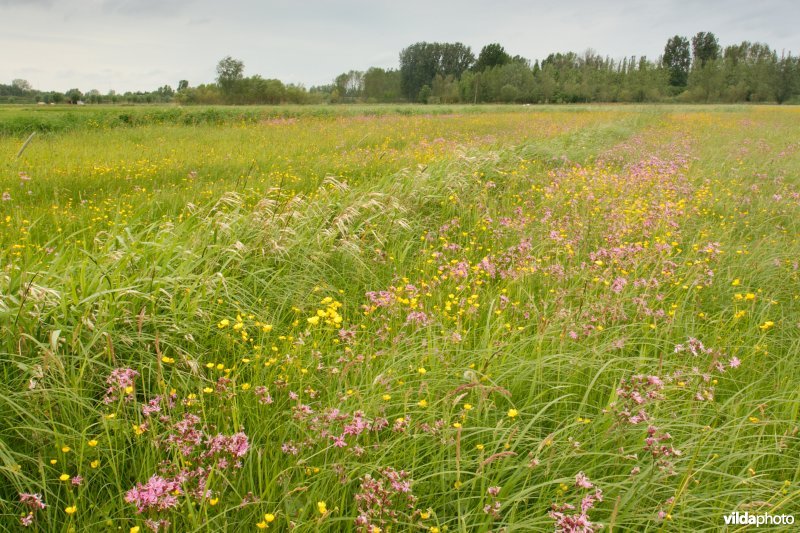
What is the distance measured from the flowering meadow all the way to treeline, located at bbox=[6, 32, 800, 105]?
51.1 meters

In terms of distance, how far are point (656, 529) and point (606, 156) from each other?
10.1 meters

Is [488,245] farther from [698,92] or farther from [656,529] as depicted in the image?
[698,92]

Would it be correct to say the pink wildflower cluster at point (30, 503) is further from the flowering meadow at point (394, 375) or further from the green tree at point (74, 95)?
the green tree at point (74, 95)

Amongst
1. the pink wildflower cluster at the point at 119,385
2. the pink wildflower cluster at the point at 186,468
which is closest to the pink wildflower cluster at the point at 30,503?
the pink wildflower cluster at the point at 186,468

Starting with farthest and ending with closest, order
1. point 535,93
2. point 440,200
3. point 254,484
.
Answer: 1. point 535,93
2. point 440,200
3. point 254,484

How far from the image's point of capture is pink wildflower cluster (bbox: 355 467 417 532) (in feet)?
5.10

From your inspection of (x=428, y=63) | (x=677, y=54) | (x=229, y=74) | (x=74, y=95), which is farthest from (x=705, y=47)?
(x=74, y=95)

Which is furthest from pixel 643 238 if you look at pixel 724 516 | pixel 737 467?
pixel 724 516

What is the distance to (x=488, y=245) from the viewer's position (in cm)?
509

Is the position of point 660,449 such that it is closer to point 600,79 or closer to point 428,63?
point 600,79

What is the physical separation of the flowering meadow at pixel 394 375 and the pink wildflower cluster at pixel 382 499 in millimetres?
12

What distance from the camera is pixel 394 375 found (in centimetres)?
237

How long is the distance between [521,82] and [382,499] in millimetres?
86377

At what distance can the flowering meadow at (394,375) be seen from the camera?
5.70 feet
